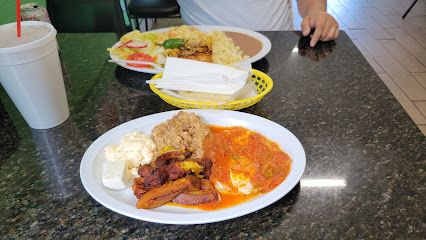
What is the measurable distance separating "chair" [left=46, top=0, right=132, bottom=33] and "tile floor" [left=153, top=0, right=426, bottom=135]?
250cm

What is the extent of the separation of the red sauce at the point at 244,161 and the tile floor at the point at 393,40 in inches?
93.3

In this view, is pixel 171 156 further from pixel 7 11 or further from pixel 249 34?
pixel 7 11

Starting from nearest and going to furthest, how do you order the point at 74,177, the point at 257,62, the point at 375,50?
the point at 74,177
the point at 257,62
the point at 375,50

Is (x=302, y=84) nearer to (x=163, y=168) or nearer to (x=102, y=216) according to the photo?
(x=163, y=168)

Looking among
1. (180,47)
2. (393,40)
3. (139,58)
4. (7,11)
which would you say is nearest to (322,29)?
(180,47)

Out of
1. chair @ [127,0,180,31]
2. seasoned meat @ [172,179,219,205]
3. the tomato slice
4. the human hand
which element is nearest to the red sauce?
seasoned meat @ [172,179,219,205]

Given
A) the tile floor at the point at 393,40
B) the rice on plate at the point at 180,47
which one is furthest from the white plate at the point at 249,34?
the tile floor at the point at 393,40

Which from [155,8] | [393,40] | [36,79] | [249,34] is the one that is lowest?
[393,40]

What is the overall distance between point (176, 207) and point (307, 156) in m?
0.44

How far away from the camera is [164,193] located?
2.75ft

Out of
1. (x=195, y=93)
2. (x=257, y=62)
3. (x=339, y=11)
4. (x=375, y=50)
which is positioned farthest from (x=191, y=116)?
(x=339, y=11)

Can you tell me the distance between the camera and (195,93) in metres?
1.25

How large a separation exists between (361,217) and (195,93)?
26.5 inches

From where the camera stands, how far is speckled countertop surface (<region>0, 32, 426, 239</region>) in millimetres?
831
